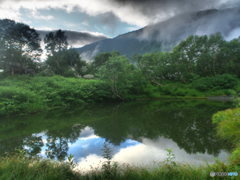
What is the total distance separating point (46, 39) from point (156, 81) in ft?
97.7

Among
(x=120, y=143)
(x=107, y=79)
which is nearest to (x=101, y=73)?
(x=107, y=79)

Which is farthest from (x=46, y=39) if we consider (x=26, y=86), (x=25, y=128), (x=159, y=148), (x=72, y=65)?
(x=159, y=148)

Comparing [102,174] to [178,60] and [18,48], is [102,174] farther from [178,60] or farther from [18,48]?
[178,60]

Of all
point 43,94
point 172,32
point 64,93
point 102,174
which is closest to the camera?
point 102,174

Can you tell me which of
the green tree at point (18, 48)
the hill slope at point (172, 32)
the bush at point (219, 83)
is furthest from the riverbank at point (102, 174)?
the hill slope at point (172, 32)

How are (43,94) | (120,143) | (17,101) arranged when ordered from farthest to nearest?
(43,94)
(17,101)
(120,143)

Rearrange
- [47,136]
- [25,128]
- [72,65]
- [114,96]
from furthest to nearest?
[72,65], [114,96], [25,128], [47,136]

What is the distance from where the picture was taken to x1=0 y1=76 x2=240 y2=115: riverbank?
43.9 feet

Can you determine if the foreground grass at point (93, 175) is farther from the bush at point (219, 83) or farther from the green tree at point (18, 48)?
the bush at point (219, 83)

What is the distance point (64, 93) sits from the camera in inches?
715

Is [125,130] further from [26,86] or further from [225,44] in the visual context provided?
[225,44]

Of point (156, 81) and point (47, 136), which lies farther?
point (156, 81)

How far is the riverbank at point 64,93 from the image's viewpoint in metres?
13.4

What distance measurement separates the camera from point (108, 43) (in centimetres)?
16662
